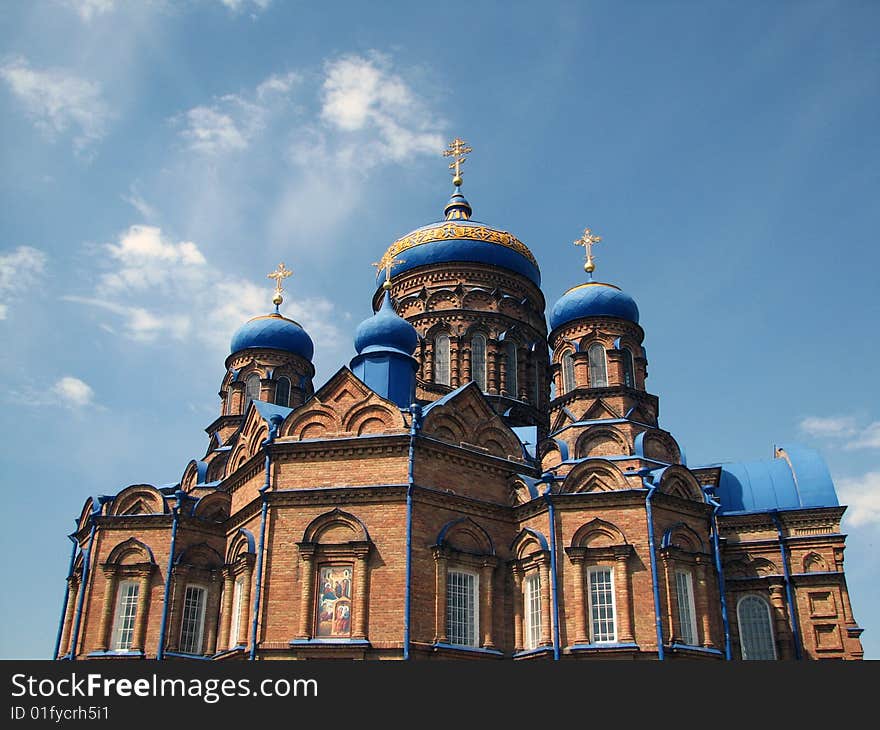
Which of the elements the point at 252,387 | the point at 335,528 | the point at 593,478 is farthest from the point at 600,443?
the point at 252,387

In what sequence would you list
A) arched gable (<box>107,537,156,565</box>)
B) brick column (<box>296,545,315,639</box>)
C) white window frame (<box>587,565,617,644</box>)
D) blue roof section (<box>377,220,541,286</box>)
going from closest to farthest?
brick column (<box>296,545,315,639</box>)
white window frame (<box>587,565,617,644</box>)
arched gable (<box>107,537,156,565</box>)
blue roof section (<box>377,220,541,286</box>)

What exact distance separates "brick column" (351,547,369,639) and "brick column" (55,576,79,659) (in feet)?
26.7

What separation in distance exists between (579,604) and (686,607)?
2269mm

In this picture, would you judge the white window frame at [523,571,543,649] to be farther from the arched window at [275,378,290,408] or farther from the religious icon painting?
the arched window at [275,378,290,408]

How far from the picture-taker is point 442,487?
17.0 m

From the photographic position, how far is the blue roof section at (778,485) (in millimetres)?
21797

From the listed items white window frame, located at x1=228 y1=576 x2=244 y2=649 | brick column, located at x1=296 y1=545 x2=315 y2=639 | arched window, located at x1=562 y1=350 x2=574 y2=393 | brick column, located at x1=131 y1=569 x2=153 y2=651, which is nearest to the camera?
brick column, located at x1=296 y1=545 x2=315 y2=639

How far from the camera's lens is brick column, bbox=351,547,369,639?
15477 mm

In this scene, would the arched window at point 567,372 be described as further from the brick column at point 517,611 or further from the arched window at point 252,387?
the arched window at point 252,387

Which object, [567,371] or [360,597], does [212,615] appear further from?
[567,371]

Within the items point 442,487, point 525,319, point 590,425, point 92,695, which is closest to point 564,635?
point 442,487

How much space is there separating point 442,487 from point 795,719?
7966 millimetres

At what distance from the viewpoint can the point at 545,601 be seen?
1650 cm

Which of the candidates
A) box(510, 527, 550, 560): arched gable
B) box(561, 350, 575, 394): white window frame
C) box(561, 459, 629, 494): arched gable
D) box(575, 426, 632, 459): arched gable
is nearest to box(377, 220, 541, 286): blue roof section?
box(561, 350, 575, 394): white window frame
